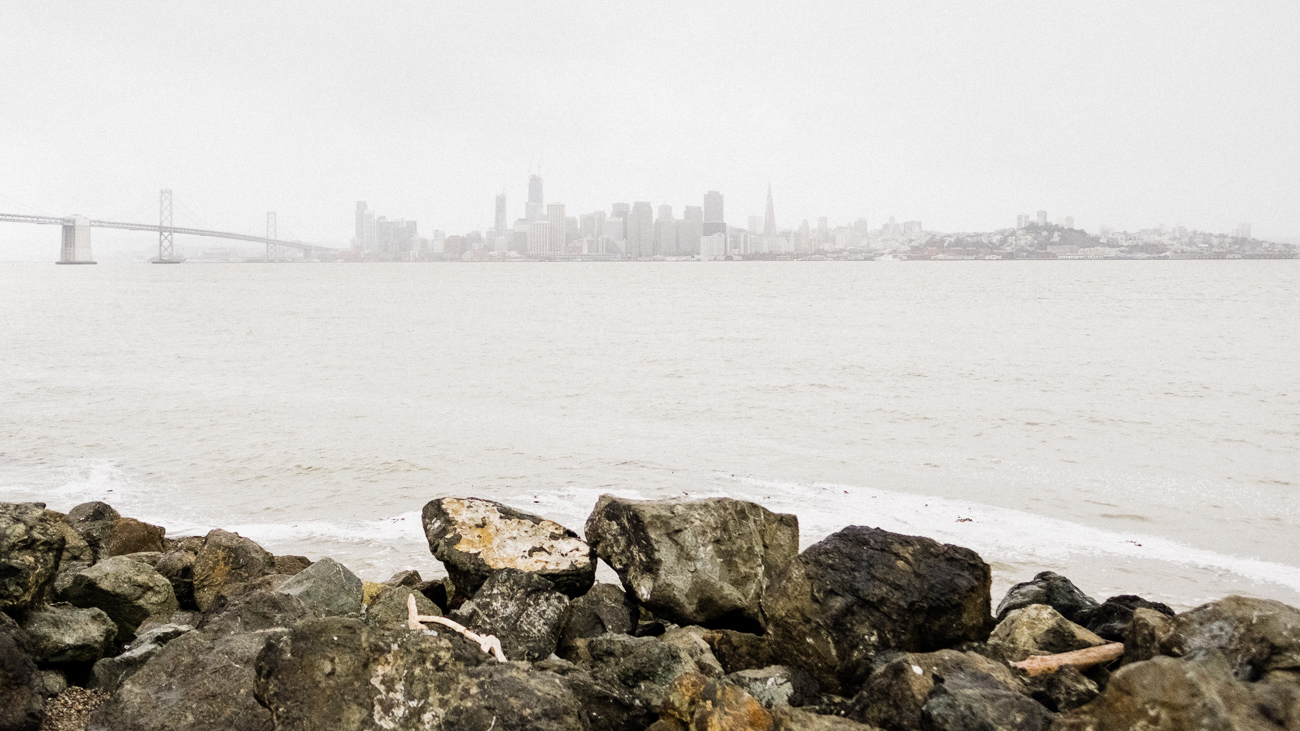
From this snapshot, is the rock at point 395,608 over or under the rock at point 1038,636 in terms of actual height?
under

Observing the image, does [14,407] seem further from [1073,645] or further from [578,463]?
[1073,645]

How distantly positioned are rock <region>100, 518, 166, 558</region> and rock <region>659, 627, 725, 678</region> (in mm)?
4475

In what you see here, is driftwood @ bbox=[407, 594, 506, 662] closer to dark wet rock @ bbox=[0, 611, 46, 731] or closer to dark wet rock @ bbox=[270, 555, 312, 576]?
dark wet rock @ bbox=[0, 611, 46, 731]

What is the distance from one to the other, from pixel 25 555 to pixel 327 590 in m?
1.40

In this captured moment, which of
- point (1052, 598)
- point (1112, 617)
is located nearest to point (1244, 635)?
point (1112, 617)

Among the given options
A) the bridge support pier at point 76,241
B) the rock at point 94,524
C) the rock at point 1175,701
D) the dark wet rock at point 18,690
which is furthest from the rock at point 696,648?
the bridge support pier at point 76,241

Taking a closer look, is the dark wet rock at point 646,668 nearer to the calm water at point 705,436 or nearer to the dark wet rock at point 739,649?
the dark wet rock at point 739,649

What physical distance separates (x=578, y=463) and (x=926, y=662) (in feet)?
34.5

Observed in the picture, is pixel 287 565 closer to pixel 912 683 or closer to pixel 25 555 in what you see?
pixel 25 555

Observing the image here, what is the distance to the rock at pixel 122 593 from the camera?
471 cm

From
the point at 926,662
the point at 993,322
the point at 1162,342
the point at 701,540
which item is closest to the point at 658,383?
the point at 701,540

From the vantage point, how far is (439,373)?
2505 cm

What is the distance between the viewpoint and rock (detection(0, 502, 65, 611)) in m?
4.07

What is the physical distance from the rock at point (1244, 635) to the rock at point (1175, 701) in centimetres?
58
